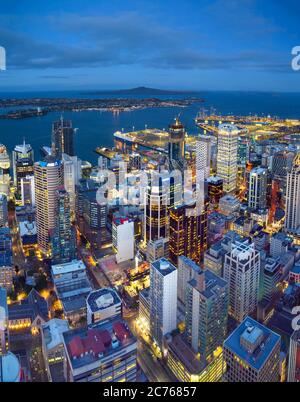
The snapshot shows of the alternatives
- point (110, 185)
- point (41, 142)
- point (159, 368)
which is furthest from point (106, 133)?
point (159, 368)

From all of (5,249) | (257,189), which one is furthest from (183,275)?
(257,189)

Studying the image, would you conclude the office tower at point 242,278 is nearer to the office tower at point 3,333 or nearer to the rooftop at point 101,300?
the rooftop at point 101,300

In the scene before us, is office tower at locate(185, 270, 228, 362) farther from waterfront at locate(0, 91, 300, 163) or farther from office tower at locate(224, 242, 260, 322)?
waterfront at locate(0, 91, 300, 163)

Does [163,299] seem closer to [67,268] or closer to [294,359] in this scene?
[294,359]

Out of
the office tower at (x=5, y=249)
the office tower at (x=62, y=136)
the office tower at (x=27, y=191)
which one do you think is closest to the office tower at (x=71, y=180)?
the office tower at (x=27, y=191)

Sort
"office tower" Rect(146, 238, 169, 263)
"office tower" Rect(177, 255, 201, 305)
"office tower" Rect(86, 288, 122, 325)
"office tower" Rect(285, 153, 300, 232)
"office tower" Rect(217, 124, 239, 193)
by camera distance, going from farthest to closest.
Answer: "office tower" Rect(217, 124, 239, 193)
"office tower" Rect(285, 153, 300, 232)
"office tower" Rect(146, 238, 169, 263)
"office tower" Rect(177, 255, 201, 305)
"office tower" Rect(86, 288, 122, 325)

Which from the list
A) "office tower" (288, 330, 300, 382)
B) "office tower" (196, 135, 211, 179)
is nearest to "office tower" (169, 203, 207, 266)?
"office tower" (288, 330, 300, 382)

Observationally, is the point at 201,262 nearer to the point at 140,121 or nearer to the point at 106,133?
the point at 106,133
